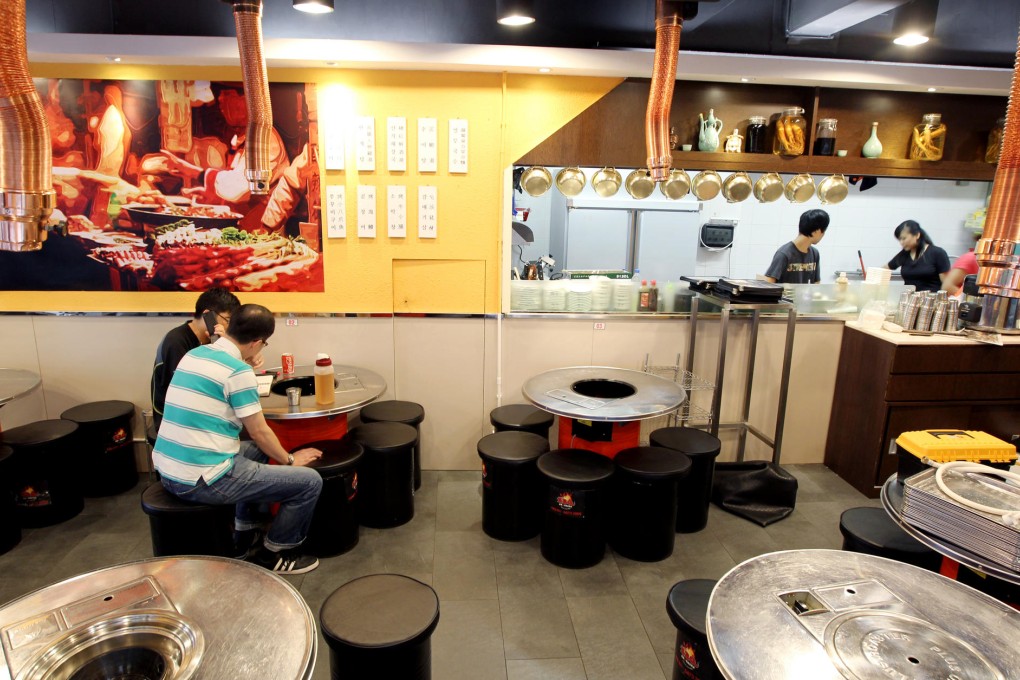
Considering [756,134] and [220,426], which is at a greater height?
[756,134]

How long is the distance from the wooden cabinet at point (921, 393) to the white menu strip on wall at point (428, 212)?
3.04m

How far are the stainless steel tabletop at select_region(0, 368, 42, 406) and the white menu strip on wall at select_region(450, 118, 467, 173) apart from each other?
276cm

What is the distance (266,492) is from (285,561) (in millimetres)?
512

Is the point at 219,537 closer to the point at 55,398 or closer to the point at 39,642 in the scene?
the point at 39,642

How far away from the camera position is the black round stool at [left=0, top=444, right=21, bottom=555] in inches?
128

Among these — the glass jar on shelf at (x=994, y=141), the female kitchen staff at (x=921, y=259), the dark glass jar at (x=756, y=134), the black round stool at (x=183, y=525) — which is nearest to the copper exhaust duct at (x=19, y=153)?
the black round stool at (x=183, y=525)

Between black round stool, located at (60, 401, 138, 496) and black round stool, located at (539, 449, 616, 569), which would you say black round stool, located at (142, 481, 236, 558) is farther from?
black round stool, located at (539, 449, 616, 569)

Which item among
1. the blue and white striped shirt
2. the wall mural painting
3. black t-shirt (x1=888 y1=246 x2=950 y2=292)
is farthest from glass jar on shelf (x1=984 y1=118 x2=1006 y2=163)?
the blue and white striped shirt

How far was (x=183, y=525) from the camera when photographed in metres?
2.82

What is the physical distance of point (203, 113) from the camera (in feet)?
12.6

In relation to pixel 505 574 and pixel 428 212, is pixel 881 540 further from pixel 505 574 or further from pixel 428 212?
pixel 428 212

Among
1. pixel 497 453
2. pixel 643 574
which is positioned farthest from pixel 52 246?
pixel 643 574

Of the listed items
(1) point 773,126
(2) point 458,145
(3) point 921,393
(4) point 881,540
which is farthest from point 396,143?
(3) point 921,393

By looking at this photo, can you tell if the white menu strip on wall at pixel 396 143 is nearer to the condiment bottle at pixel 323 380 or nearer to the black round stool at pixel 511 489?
the condiment bottle at pixel 323 380
